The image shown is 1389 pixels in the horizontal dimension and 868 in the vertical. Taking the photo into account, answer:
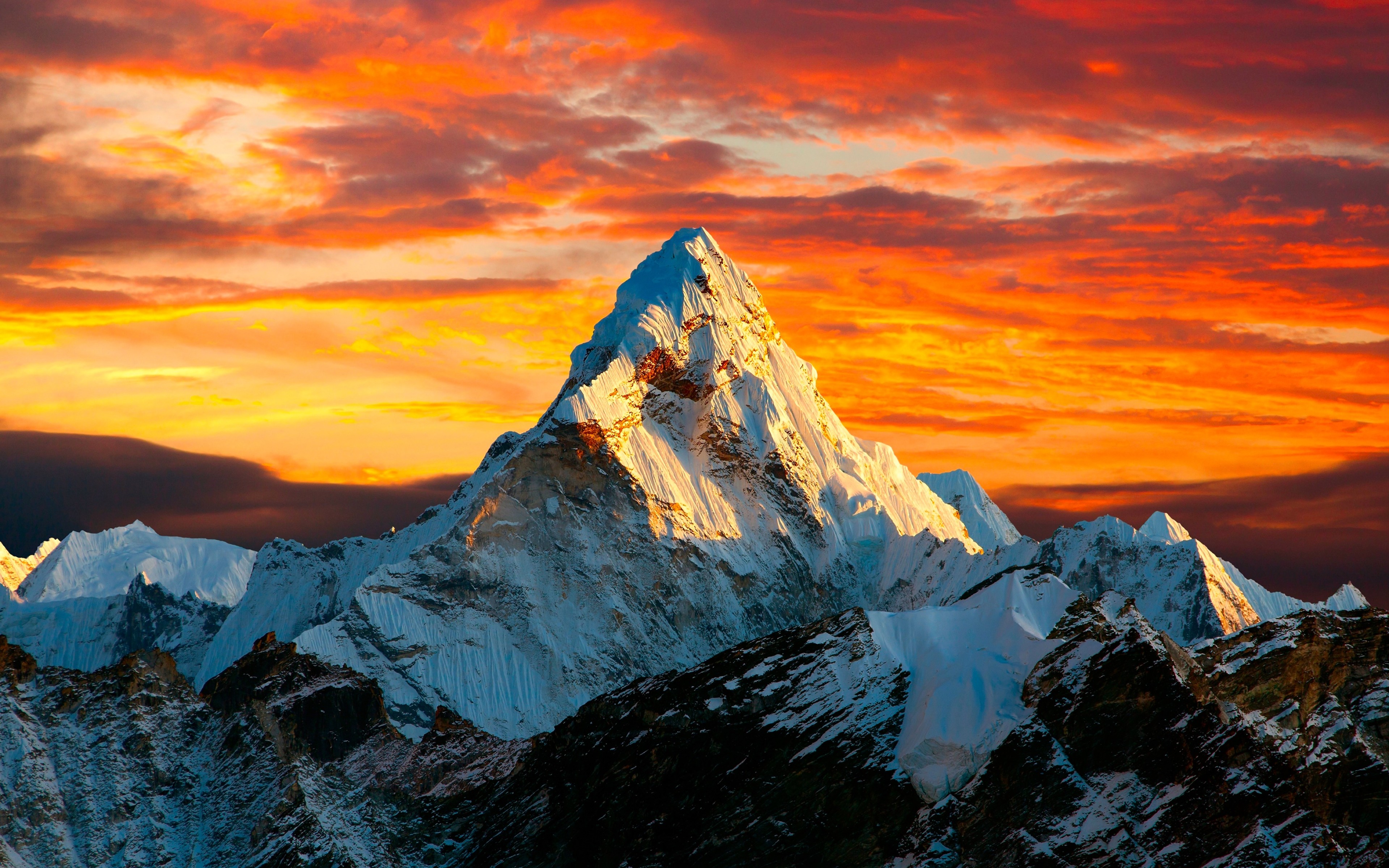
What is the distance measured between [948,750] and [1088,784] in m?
16.1

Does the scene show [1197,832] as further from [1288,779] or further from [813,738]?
[813,738]

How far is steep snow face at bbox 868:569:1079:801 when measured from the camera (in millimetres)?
174125

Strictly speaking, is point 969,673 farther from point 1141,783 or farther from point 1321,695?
point 1321,695

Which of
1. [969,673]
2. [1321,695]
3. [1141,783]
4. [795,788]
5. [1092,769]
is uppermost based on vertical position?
[969,673]

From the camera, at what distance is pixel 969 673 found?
182m

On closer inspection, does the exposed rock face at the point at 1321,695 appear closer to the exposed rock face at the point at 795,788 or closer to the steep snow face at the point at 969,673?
the steep snow face at the point at 969,673

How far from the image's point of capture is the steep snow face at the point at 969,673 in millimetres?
174125

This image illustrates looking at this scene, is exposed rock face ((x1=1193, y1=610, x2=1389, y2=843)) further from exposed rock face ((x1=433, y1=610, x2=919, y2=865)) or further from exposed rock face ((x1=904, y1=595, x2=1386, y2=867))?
exposed rock face ((x1=433, y1=610, x2=919, y2=865))

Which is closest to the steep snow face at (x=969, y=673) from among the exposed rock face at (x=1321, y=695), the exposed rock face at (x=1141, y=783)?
the exposed rock face at (x=1141, y=783)

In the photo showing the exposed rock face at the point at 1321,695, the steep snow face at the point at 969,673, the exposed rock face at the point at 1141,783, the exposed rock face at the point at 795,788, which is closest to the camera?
the exposed rock face at the point at 1141,783

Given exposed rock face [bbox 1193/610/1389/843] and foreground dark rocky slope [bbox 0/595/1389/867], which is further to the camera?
exposed rock face [bbox 1193/610/1389/843]

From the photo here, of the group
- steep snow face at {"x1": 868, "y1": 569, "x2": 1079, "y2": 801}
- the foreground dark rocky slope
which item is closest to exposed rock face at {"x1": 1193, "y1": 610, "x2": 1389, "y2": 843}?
the foreground dark rocky slope

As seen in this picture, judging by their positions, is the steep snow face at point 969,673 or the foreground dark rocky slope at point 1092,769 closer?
the foreground dark rocky slope at point 1092,769

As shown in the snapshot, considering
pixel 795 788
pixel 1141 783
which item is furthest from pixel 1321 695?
pixel 795 788
